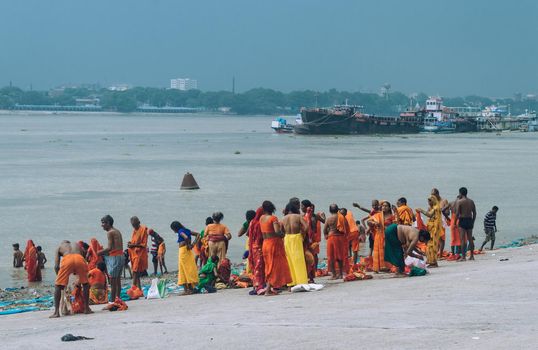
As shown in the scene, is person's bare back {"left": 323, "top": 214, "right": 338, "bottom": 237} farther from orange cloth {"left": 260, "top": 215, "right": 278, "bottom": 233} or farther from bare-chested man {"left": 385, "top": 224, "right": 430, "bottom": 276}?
orange cloth {"left": 260, "top": 215, "right": 278, "bottom": 233}

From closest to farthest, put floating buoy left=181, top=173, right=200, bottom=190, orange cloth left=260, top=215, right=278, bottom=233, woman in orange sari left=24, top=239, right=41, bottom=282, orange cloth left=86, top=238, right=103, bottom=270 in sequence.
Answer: orange cloth left=260, top=215, right=278, bottom=233 → orange cloth left=86, top=238, right=103, bottom=270 → woman in orange sari left=24, top=239, right=41, bottom=282 → floating buoy left=181, top=173, right=200, bottom=190

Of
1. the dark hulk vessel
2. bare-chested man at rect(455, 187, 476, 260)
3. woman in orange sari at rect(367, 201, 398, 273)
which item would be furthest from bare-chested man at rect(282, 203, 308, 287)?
the dark hulk vessel

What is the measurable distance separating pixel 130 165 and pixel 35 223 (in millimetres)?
27095

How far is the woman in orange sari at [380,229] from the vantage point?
526 inches

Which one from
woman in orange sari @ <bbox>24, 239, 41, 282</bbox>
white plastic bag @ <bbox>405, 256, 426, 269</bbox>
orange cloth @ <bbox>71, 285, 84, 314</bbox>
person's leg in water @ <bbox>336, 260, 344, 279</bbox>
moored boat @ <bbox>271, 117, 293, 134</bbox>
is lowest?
moored boat @ <bbox>271, 117, 293, 134</bbox>

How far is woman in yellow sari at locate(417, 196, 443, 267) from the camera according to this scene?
558 inches

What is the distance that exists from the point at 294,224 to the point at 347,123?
101392mm

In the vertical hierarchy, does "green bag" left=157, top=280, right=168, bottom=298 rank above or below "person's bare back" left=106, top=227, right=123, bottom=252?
below

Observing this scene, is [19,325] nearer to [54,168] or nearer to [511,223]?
[511,223]

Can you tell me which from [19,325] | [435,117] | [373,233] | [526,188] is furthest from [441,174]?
[435,117]

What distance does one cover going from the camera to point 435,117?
414 ft

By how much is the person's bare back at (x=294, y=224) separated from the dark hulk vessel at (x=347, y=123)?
322ft

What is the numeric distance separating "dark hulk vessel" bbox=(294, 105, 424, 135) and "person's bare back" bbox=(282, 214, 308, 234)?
98224 mm

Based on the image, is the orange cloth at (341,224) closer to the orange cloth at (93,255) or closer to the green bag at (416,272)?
the green bag at (416,272)
